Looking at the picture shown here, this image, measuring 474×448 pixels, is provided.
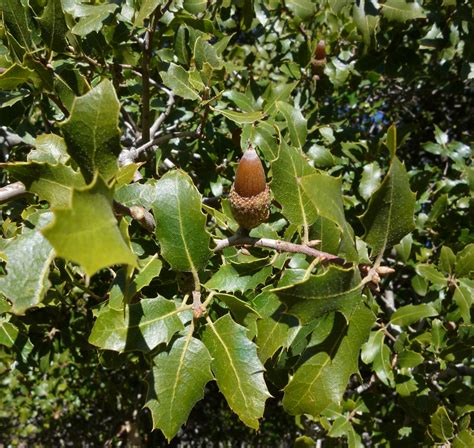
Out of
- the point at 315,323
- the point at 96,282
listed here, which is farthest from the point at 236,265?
the point at 96,282

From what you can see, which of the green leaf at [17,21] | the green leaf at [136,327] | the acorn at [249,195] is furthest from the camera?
the green leaf at [17,21]

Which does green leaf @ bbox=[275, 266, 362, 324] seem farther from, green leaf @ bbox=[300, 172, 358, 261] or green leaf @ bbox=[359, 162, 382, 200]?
green leaf @ bbox=[359, 162, 382, 200]

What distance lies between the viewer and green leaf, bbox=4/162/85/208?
38.7 inches

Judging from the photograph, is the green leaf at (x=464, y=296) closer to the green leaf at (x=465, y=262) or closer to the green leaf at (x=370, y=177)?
the green leaf at (x=465, y=262)

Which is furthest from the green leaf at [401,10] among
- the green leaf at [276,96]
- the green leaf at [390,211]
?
the green leaf at [390,211]

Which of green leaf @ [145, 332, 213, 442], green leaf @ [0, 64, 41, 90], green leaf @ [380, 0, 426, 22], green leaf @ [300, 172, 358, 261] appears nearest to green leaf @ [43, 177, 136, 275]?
green leaf @ [300, 172, 358, 261]

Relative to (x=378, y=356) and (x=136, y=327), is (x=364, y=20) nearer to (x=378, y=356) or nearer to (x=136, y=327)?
(x=378, y=356)

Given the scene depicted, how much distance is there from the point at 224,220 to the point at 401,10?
4.75 ft

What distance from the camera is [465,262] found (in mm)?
2033

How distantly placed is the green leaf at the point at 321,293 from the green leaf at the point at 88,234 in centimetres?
34

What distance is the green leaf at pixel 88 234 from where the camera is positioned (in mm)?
632

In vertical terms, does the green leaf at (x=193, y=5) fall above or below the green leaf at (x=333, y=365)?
above

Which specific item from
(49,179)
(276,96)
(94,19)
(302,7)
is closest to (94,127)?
(49,179)

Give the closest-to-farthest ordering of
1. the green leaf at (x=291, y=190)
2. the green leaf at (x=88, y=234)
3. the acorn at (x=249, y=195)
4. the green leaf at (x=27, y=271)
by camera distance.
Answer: the green leaf at (x=88, y=234) < the green leaf at (x=27, y=271) < the acorn at (x=249, y=195) < the green leaf at (x=291, y=190)
